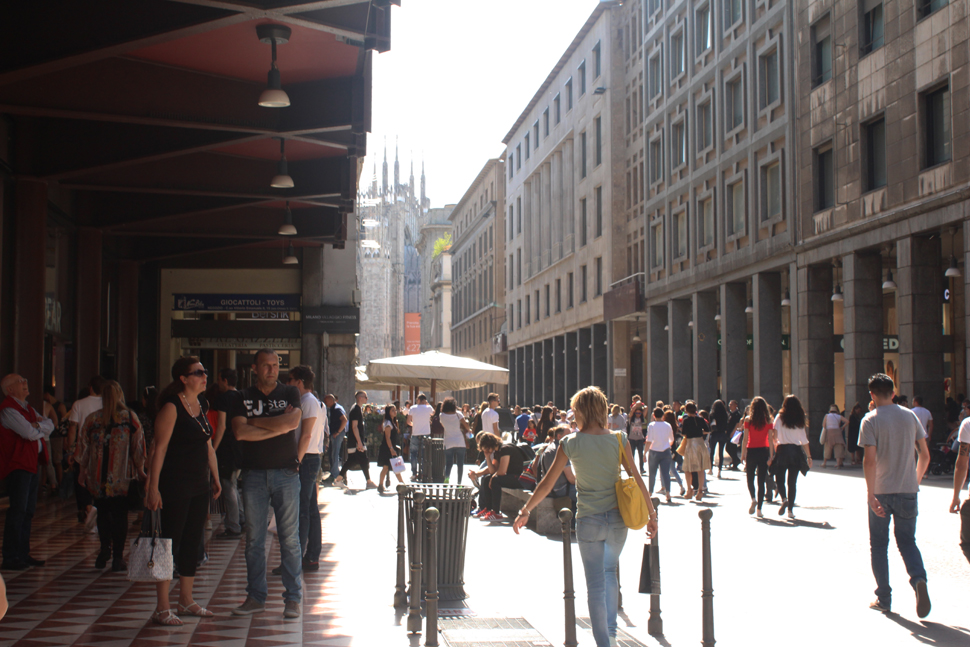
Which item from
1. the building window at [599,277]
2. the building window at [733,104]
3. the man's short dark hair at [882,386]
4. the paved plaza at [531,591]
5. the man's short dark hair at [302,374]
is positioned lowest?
the paved plaza at [531,591]

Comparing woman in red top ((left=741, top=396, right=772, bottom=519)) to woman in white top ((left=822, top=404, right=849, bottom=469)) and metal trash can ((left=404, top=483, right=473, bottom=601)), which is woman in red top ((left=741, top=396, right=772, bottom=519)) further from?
woman in white top ((left=822, top=404, right=849, bottom=469))

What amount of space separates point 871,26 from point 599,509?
2345 cm

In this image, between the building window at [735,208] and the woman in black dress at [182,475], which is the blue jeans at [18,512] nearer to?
the woman in black dress at [182,475]

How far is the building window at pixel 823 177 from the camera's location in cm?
2903

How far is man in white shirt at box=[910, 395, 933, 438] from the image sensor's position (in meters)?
22.3

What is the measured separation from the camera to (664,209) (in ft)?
137

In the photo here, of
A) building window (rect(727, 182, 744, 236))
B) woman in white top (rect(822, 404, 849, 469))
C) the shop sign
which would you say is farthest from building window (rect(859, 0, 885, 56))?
the shop sign

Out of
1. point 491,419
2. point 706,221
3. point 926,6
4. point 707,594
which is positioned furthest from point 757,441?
point 706,221

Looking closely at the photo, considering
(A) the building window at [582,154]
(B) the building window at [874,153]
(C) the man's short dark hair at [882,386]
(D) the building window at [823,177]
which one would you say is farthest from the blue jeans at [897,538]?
(A) the building window at [582,154]

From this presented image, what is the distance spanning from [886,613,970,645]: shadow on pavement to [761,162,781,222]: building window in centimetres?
2522

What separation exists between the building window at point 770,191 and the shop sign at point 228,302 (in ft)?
51.7

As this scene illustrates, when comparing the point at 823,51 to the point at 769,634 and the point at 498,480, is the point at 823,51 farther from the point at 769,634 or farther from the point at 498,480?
the point at 769,634

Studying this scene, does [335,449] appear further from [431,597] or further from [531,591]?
[431,597]

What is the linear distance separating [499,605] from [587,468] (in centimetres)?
246
